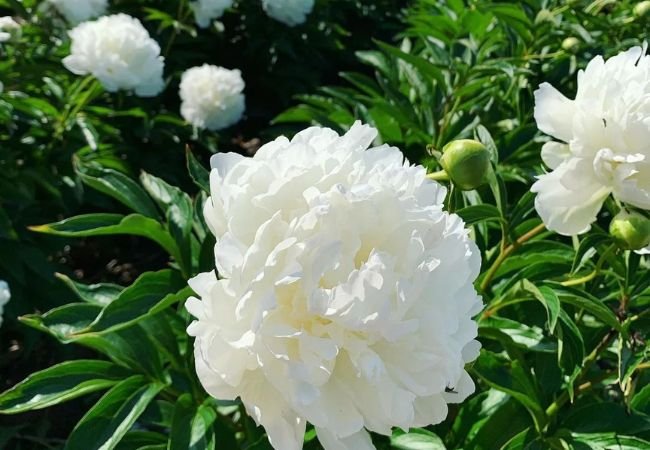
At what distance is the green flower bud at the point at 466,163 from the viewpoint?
2.87ft

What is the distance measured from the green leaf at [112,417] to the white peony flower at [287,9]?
6.44 feet

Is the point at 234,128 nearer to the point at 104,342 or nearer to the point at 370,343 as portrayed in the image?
the point at 104,342

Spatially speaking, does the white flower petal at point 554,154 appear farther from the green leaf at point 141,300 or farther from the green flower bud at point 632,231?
the green leaf at point 141,300

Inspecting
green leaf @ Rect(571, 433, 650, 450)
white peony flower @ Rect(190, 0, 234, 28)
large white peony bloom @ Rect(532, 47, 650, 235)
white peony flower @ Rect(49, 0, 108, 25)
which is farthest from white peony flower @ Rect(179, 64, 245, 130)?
green leaf @ Rect(571, 433, 650, 450)

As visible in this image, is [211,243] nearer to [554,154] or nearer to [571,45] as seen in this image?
[554,154]

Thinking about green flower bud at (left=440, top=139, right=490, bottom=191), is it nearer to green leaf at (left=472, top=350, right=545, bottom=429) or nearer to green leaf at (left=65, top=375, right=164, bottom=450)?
green leaf at (left=472, top=350, right=545, bottom=429)

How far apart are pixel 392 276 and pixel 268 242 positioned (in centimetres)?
13

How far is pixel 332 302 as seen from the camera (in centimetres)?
69

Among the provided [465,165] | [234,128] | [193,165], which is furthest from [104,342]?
[234,128]

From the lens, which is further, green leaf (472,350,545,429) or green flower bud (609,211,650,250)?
green leaf (472,350,545,429)

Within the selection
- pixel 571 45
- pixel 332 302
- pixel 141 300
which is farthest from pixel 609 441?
pixel 571 45

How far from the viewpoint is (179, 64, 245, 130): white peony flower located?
90.7 inches

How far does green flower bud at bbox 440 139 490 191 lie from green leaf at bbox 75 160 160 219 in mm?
553

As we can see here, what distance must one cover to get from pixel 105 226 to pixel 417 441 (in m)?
0.57
